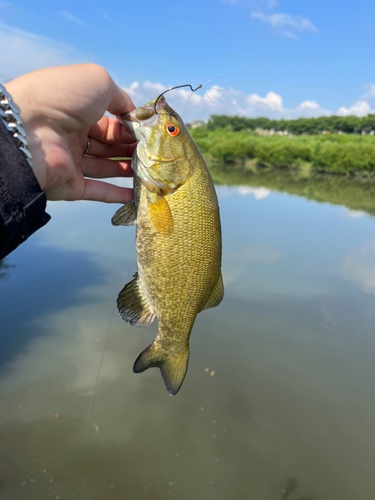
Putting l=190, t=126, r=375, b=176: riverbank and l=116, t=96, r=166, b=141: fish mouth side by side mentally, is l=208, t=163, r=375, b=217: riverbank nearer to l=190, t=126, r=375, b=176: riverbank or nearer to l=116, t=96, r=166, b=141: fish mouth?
l=190, t=126, r=375, b=176: riverbank

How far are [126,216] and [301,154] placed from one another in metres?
39.6

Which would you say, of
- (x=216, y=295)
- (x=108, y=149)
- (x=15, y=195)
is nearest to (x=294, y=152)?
→ (x=108, y=149)

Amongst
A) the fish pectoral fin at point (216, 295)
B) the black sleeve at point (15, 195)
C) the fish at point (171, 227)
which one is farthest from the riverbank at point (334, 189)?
the black sleeve at point (15, 195)

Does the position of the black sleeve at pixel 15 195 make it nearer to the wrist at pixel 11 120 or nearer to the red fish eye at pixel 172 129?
the wrist at pixel 11 120

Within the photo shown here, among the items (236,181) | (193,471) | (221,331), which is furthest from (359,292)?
(236,181)

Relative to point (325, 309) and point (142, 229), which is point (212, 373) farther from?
point (142, 229)

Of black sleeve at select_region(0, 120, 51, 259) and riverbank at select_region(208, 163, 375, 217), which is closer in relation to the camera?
black sleeve at select_region(0, 120, 51, 259)

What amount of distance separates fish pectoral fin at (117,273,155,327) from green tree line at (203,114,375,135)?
173 ft

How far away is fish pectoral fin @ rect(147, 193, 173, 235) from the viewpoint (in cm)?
186

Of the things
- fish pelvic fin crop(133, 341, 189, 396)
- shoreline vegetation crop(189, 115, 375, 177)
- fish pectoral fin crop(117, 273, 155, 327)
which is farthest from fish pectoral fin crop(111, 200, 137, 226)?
shoreline vegetation crop(189, 115, 375, 177)

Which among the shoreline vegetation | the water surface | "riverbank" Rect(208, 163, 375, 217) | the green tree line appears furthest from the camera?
the green tree line

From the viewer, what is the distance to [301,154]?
3819cm

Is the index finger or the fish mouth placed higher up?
the fish mouth

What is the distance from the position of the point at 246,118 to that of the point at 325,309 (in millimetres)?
63075
